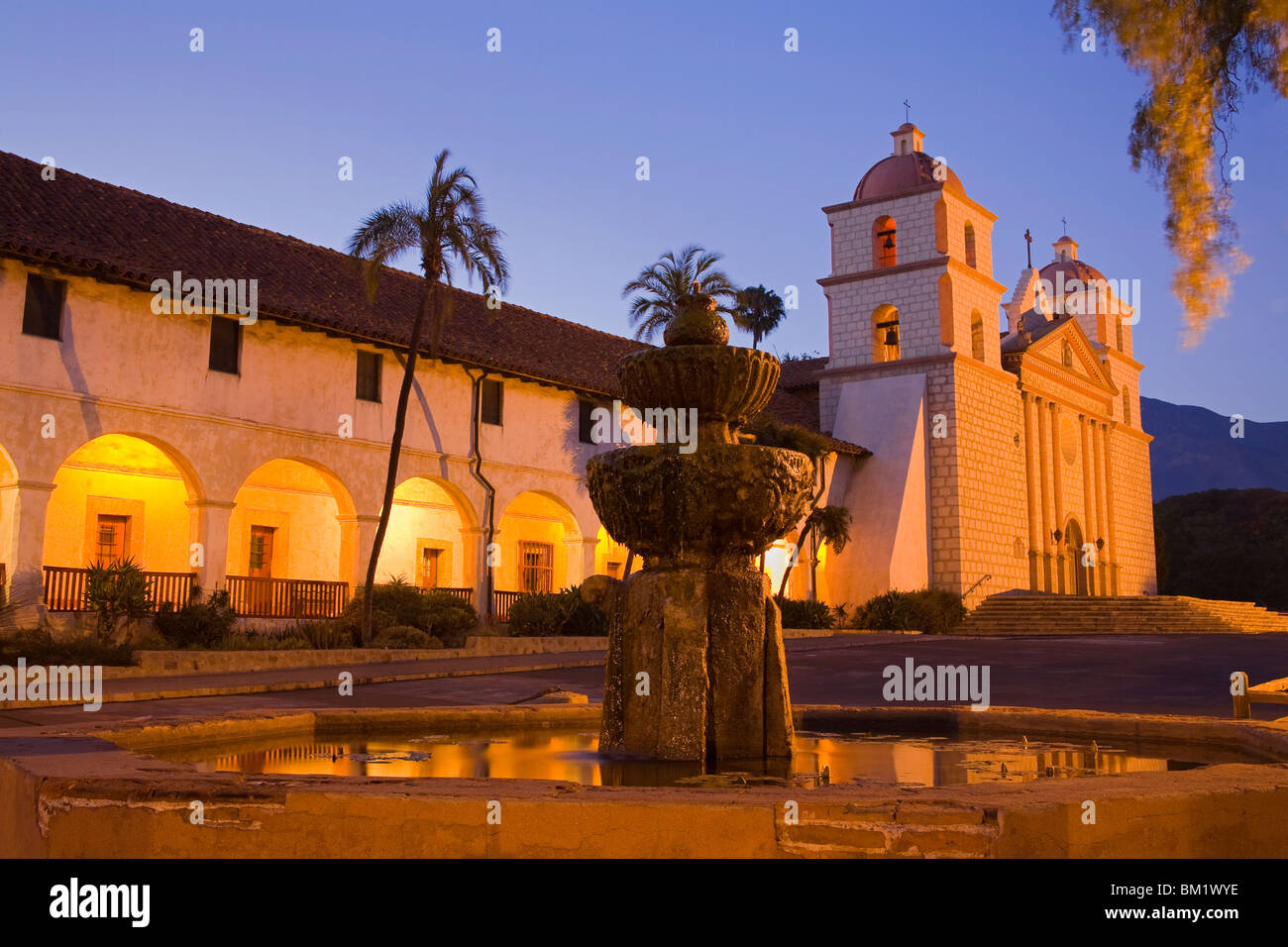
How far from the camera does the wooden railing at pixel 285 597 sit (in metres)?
20.8

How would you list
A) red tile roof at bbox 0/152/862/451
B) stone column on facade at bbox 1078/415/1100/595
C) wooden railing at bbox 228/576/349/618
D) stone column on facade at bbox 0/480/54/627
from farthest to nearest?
stone column on facade at bbox 1078/415/1100/595 < wooden railing at bbox 228/576/349/618 < red tile roof at bbox 0/152/862/451 < stone column on facade at bbox 0/480/54/627

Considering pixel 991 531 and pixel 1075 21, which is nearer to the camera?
pixel 1075 21

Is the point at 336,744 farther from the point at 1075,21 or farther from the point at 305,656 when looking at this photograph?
the point at 305,656

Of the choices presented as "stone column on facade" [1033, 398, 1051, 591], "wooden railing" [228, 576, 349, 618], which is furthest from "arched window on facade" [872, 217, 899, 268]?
"wooden railing" [228, 576, 349, 618]

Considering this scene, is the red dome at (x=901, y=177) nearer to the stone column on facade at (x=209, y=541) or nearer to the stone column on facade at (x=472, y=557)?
the stone column on facade at (x=472, y=557)

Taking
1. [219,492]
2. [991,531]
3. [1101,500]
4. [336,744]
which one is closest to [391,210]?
[219,492]

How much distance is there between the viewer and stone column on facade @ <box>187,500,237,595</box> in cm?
2002

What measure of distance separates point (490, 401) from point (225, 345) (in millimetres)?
6479

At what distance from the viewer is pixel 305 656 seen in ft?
57.3

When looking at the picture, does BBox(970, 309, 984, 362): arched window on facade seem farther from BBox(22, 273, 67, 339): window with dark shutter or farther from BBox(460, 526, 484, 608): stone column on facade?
BBox(22, 273, 67, 339): window with dark shutter

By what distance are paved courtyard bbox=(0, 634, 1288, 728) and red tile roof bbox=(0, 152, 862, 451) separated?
7226 mm

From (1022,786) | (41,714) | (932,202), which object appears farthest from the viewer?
(932,202)

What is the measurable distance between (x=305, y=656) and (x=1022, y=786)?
48.4ft

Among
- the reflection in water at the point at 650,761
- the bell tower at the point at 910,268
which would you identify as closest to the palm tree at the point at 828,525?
the bell tower at the point at 910,268
